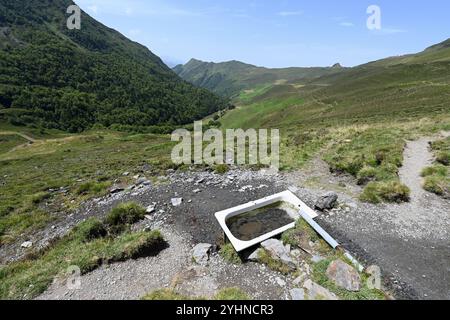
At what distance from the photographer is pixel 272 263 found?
809 centimetres

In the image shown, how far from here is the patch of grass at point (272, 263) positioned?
7.83 meters

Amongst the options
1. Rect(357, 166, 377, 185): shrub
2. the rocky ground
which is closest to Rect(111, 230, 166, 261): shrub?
the rocky ground

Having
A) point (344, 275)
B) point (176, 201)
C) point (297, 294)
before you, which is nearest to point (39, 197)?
point (176, 201)

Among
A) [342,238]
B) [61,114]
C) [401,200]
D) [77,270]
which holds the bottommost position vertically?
[77,270]

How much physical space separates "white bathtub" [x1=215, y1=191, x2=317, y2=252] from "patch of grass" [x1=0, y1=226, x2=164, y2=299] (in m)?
2.71

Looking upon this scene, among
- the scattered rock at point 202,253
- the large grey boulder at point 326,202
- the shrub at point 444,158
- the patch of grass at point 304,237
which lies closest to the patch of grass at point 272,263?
the patch of grass at point 304,237

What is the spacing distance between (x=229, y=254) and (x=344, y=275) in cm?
372

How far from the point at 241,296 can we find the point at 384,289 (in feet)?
13.0

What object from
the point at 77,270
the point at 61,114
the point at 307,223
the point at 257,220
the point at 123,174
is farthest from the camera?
the point at 61,114

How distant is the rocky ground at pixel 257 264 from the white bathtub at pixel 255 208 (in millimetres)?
647

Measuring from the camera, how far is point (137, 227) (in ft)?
38.0

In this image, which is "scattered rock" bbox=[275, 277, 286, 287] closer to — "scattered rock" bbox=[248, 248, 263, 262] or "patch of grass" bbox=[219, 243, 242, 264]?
"scattered rock" bbox=[248, 248, 263, 262]

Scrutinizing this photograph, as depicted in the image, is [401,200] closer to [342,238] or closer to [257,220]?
[342,238]
